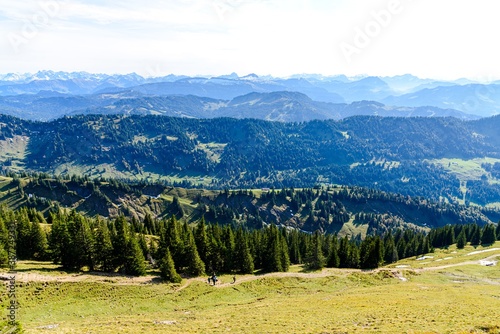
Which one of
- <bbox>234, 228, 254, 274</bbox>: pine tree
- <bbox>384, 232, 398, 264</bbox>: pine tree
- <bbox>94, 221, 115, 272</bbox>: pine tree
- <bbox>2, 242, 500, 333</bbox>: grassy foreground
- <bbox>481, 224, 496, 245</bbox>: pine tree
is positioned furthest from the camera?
<bbox>481, 224, 496, 245</bbox>: pine tree

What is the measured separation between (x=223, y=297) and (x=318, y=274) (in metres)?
31.5

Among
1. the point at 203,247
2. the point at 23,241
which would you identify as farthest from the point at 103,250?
the point at 203,247

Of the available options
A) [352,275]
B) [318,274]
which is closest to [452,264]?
[352,275]

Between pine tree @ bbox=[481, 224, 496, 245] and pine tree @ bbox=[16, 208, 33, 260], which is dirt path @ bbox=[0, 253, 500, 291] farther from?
pine tree @ bbox=[481, 224, 496, 245]

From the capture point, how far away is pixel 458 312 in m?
48.7

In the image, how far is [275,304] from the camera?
200 feet

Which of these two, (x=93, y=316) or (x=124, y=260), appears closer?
(x=93, y=316)

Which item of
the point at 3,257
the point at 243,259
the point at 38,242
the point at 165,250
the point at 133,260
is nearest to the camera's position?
the point at 3,257

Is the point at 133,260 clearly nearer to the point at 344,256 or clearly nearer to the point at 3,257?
the point at 3,257

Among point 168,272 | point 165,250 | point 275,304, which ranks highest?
point 165,250

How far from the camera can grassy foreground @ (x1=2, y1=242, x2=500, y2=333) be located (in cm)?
4469

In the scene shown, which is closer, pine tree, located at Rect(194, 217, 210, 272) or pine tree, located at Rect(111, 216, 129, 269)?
pine tree, located at Rect(111, 216, 129, 269)

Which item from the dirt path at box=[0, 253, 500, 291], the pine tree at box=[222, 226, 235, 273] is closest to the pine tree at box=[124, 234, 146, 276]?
the dirt path at box=[0, 253, 500, 291]

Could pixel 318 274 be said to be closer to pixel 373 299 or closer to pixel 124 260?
pixel 373 299
